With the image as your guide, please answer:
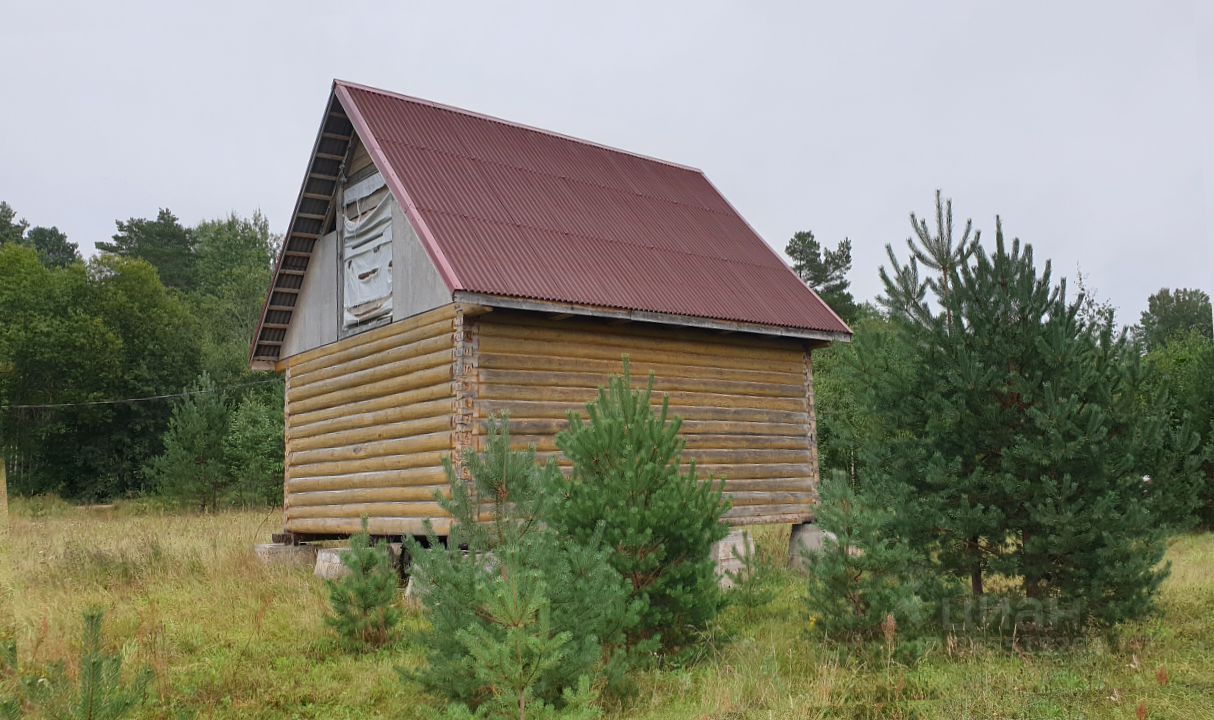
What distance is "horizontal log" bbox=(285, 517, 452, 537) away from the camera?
1203 cm

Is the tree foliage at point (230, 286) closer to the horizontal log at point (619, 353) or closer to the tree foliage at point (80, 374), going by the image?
the tree foliage at point (80, 374)

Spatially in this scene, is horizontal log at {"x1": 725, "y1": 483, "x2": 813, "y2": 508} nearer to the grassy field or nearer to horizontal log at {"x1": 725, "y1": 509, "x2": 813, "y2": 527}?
horizontal log at {"x1": 725, "y1": 509, "x2": 813, "y2": 527}

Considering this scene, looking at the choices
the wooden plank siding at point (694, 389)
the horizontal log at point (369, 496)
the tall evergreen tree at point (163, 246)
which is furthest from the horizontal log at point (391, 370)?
the tall evergreen tree at point (163, 246)

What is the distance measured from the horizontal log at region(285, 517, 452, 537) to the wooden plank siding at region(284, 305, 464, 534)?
0.02 metres

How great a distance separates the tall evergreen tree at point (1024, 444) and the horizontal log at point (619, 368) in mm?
3601

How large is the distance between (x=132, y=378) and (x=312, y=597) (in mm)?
30178

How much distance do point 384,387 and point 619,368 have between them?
340 cm

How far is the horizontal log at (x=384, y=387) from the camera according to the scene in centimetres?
1222

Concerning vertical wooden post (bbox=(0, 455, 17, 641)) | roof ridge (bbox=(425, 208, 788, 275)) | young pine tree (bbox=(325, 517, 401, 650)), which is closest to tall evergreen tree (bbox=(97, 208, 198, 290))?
vertical wooden post (bbox=(0, 455, 17, 641))

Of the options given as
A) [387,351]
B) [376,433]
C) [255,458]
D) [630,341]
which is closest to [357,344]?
[387,351]

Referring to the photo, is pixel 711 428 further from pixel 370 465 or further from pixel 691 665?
pixel 691 665

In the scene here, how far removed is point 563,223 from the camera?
14352 millimetres

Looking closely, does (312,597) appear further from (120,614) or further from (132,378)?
(132,378)

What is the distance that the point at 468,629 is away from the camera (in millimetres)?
5977
